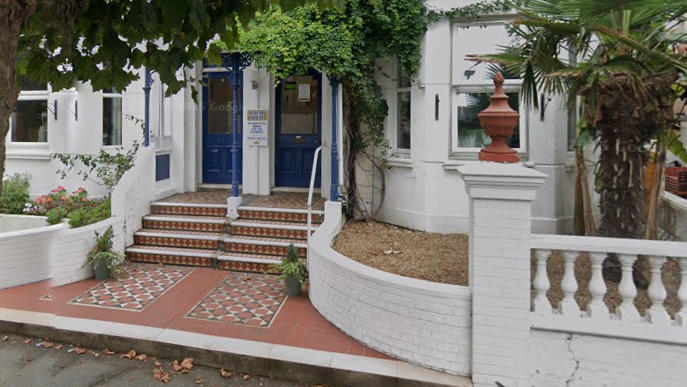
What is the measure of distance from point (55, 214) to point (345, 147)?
504cm

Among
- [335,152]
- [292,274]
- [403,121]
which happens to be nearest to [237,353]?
[292,274]

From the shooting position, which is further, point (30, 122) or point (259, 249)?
point (30, 122)

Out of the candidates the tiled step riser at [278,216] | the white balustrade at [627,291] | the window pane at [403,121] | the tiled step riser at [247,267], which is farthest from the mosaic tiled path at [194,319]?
the window pane at [403,121]

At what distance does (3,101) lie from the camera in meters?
2.20

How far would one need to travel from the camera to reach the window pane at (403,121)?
24.5 feet

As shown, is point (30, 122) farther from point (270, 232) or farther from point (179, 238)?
point (270, 232)

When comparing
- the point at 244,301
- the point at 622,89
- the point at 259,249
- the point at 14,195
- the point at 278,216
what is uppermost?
the point at 622,89

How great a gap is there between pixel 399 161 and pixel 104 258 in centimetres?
485

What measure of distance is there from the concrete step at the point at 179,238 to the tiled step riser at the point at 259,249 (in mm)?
249

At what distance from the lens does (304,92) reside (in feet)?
28.5

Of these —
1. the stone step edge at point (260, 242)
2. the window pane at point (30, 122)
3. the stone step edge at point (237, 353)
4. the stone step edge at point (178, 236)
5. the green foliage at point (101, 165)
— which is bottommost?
the stone step edge at point (237, 353)

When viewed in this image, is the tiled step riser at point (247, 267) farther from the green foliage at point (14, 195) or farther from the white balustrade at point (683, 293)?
the white balustrade at point (683, 293)

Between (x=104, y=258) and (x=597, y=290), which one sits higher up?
(x=597, y=290)

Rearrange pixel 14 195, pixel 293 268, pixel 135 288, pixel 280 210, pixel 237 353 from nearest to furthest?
pixel 237 353 → pixel 293 268 → pixel 135 288 → pixel 280 210 → pixel 14 195
